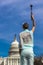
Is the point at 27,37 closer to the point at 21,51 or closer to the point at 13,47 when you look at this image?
the point at 21,51

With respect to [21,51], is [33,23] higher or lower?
higher

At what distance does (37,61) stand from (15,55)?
43.9m

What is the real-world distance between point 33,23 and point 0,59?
15116 cm

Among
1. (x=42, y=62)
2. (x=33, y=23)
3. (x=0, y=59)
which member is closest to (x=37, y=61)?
(x=42, y=62)

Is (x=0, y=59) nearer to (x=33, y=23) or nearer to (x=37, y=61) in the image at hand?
(x=37, y=61)

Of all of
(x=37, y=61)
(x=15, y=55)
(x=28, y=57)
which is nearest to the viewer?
(x=28, y=57)

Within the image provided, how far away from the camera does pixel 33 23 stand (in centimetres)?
1352

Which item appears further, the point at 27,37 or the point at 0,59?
the point at 0,59

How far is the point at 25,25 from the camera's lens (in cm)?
1335

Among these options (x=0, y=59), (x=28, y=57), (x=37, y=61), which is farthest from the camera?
(x=0, y=59)

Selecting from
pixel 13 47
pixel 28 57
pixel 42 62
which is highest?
pixel 13 47

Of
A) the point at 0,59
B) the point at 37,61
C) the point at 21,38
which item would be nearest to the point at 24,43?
the point at 21,38

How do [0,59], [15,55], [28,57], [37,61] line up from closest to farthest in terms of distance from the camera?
[28,57], [37,61], [15,55], [0,59]

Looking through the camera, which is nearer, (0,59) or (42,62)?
(42,62)
